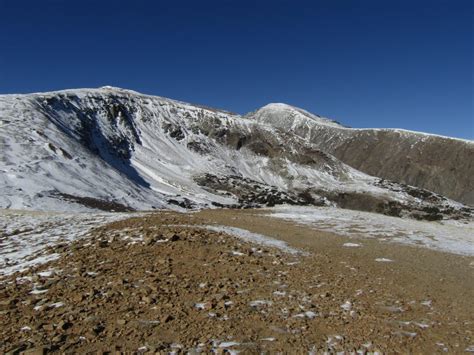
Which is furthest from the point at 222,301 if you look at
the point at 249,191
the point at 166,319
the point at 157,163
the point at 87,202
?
the point at 157,163

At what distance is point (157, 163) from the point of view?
105m

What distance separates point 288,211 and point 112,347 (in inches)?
1125

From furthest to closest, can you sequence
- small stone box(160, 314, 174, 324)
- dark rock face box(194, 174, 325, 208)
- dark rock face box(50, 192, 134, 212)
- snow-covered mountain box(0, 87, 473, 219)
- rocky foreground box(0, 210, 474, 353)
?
dark rock face box(194, 174, 325, 208), snow-covered mountain box(0, 87, 473, 219), dark rock face box(50, 192, 134, 212), small stone box(160, 314, 174, 324), rocky foreground box(0, 210, 474, 353)

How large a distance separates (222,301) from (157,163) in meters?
98.0

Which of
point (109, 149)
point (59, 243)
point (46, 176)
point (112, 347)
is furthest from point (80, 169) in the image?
point (112, 347)

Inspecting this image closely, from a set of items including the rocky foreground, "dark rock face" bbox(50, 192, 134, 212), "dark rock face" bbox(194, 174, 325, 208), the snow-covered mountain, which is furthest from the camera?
"dark rock face" bbox(194, 174, 325, 208)

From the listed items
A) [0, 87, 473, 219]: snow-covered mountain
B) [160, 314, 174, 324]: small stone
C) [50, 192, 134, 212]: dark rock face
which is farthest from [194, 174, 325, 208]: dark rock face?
[160, 314, 174, 324]: small stone

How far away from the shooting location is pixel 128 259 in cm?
1226

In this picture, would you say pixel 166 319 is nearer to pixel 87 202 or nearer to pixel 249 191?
pixel 87 202

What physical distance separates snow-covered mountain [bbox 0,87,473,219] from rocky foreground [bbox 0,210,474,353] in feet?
97.7

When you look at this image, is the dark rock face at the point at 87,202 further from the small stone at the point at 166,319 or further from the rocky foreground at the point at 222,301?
the small stone at the point at 166,319

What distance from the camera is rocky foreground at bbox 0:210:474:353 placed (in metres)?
7.42

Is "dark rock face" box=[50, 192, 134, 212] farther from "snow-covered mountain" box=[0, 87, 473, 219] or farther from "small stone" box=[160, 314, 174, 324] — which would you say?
"small stone" box=[160, 314, 174, 324]

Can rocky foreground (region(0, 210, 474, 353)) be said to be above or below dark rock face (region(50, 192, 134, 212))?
above
